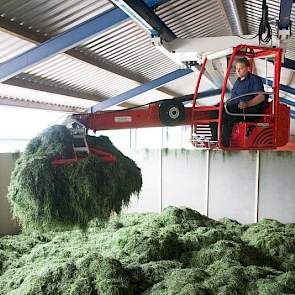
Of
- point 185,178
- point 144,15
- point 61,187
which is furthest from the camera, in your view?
point 185,178

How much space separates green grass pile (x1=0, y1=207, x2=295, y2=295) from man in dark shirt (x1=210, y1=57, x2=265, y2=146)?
5.04ft

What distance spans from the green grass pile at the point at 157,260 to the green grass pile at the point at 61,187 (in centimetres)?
67

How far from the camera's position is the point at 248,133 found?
169 inches

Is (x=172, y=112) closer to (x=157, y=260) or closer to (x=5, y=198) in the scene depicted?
(x=157, y=260)

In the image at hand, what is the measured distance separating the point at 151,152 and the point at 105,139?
16.2 feet

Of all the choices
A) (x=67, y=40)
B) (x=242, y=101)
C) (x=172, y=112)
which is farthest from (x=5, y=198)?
(x=242, y=101)

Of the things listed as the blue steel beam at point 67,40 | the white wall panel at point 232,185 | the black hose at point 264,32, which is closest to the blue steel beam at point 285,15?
the black hose at point 264,32

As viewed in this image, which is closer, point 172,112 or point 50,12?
point 172,112

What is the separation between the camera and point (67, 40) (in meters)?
5.31

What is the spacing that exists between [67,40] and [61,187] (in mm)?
2398

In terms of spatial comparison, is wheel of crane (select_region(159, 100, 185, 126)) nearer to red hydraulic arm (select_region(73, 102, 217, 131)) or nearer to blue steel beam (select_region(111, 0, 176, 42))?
red hydraulic arm (select_region(73, 102, 217, 131))

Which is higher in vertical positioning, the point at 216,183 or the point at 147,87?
the point at 147,87

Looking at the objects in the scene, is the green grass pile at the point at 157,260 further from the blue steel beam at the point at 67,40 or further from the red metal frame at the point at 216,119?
the blue steel beam at the point at 67,40

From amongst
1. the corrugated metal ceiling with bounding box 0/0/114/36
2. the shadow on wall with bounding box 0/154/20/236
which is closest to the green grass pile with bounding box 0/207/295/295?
the shadow on wall with bounding box 0/154/20/236
